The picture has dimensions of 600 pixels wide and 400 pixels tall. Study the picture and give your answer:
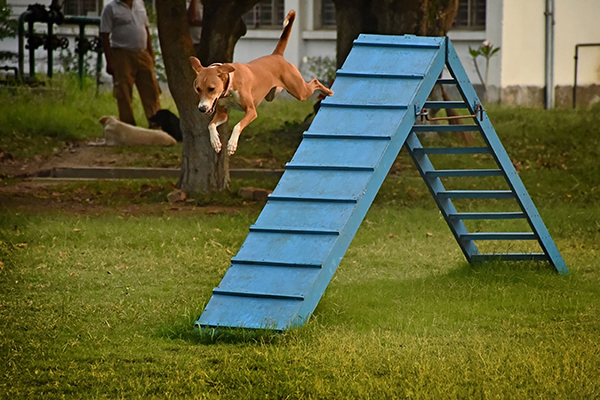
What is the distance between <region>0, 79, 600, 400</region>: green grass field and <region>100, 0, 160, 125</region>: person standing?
502 centimetres

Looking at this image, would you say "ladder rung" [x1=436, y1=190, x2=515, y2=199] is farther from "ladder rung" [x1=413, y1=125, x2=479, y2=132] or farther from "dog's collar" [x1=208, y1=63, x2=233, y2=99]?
"dog's collar" [x1=208, y1=63, x2=233, y2=99]

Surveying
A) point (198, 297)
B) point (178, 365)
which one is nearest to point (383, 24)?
point (198, 297)

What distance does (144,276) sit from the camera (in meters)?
7.59

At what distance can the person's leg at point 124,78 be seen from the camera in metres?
15.6

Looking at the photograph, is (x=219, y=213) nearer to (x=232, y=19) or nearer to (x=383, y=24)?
(x=232, y=19)

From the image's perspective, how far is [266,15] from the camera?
23328mm

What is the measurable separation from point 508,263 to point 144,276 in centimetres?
278

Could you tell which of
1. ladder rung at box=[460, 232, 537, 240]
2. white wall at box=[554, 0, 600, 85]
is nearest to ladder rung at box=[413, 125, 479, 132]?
ladder rung at box=[460, 232, 537, 240]

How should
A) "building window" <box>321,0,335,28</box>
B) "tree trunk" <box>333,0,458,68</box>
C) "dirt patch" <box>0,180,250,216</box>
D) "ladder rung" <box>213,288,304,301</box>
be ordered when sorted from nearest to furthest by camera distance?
Result: "ladder rung" <box>213,288,304,301</box>, "dirt patch" <box>0,180,250,216</box>, "tree trunk" <box>333,0,458,68</box>, "building window" <box>321,0,335,28</box>

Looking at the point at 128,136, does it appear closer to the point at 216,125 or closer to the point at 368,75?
the point at 368,75

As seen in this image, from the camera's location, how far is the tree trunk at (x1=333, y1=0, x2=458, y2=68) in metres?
13.0

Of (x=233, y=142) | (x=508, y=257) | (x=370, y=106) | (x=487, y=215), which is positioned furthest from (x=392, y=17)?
(x=233, y=142)

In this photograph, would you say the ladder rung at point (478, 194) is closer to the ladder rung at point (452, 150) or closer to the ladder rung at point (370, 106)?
the ladder rung at point (452, 150)

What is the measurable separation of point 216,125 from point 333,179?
1.23 meters
